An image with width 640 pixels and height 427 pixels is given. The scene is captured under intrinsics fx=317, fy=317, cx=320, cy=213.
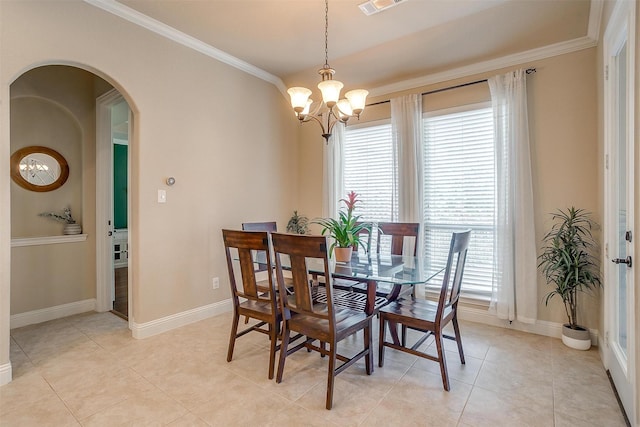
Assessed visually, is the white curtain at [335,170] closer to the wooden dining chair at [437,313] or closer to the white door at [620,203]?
the wooden dining chair at [437,313]

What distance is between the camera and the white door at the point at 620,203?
176 cm

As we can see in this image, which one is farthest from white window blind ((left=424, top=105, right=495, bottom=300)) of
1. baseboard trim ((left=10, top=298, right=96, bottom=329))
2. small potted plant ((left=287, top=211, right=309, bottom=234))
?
baseboard trim ((left=10, top=298, right=96, bottom=329))

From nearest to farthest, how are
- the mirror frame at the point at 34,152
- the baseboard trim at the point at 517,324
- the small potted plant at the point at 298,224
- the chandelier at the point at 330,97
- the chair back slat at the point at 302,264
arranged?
the chair back slat at the point at 302,264 < the chandelier at the point at 330,97 < the baseboard trim at the point at 517,324 < the mirror frame at the point at 34,152 < the small potted plant at the point at 298,224

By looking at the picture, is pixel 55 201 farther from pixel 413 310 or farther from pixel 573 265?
pixel 573 265

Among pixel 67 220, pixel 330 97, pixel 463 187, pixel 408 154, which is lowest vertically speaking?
pixel 67 220

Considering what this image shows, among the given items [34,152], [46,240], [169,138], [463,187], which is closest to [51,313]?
[46,240]

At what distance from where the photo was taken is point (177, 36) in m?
3.20

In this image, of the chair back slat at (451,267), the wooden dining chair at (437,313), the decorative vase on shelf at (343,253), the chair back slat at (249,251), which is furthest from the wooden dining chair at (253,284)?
the chair back slat at (451,267)

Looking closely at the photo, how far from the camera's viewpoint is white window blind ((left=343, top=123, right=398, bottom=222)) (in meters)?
3.95

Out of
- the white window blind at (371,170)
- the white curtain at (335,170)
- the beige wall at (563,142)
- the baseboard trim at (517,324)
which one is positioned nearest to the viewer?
the beige wall at (563,142)

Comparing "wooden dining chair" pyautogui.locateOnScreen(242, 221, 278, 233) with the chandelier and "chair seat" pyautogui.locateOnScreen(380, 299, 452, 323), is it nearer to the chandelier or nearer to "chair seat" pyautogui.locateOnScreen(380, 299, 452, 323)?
the chandelier

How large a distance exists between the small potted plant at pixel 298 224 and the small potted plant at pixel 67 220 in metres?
2.53

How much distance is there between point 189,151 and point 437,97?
110 inches

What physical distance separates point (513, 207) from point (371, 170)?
166cm
